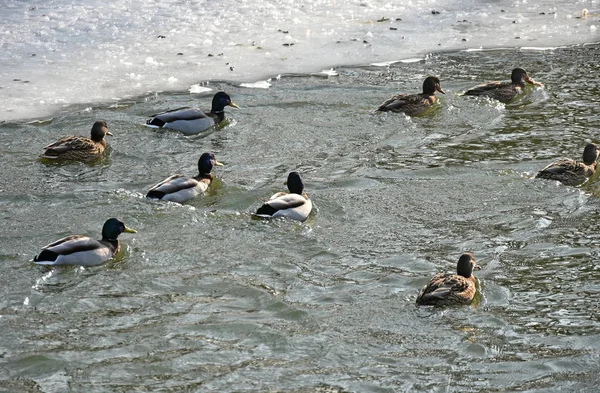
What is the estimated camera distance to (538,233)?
32.8 ft

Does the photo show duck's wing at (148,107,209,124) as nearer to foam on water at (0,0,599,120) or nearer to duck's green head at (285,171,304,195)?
foam on water at (0,0,599,120)

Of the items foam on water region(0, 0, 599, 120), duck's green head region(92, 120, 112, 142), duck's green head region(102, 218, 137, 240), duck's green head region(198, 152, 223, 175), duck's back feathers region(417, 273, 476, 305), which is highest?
foam on water region(0, 0, 599, 120)

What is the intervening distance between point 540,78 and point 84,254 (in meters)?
7.77

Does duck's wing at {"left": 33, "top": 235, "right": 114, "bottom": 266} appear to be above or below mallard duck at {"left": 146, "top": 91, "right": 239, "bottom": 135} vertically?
below

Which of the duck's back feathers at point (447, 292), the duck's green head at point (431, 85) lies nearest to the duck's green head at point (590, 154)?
the duck's green head at point (431, 85)

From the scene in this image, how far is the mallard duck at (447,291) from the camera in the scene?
8.49 meters

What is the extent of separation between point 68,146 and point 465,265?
5.30 meters

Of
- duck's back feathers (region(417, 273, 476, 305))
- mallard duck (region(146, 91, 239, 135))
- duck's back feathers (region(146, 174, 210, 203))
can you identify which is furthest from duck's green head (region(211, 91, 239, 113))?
duck's back feathers (region(417, 273, 476, 305))

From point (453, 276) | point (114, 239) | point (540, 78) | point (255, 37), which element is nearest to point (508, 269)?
point (453, 276)

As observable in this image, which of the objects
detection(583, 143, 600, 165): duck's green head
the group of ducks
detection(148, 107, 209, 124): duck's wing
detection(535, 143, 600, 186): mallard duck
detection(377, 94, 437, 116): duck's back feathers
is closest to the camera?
the group of ducks

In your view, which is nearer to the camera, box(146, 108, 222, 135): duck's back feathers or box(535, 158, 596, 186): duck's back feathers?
box(535, 158, 596, 186): duck's back feathers

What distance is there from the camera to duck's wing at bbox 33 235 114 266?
368 inches

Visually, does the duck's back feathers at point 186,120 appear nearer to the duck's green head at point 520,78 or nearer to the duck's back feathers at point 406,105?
the duck's back feathers at point 406,105

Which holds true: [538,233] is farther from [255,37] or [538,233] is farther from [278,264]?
[255,37]
